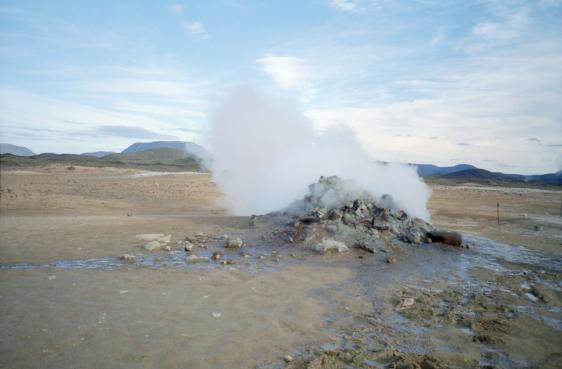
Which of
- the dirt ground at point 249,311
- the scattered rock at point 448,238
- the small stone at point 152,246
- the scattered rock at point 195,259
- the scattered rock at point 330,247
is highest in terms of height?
the scattered rock at point 448,238

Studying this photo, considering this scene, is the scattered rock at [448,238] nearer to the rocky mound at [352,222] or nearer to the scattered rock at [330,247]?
the rocky mound at [352,222]

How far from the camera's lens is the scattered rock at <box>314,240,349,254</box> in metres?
8.86

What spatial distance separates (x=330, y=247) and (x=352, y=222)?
1567mm

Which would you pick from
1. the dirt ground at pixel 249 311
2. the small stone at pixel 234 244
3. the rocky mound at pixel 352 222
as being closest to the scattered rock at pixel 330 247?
the rocky mound at pixel 352 222

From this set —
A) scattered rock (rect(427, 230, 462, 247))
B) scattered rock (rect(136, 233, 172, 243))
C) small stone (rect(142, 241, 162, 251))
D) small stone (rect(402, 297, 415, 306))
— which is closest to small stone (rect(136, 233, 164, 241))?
scattered rock (rect(136, 233, 172, 243))

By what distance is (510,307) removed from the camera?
5891mm

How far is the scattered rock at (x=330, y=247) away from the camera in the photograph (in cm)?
886

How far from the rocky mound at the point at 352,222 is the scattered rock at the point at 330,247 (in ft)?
0.10

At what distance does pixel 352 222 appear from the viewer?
1019cm

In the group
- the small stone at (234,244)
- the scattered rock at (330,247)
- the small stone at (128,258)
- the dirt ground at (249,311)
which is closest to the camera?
the dirt ground at (249,311)

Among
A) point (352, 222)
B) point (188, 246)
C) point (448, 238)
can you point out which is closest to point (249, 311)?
point (188, 246)

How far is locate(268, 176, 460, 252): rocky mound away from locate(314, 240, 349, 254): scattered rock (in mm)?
31

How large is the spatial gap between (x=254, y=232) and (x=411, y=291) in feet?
17.5

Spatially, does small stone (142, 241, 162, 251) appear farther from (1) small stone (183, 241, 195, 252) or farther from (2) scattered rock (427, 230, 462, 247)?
(2) scattered rock (427, 230, 462, 247)
